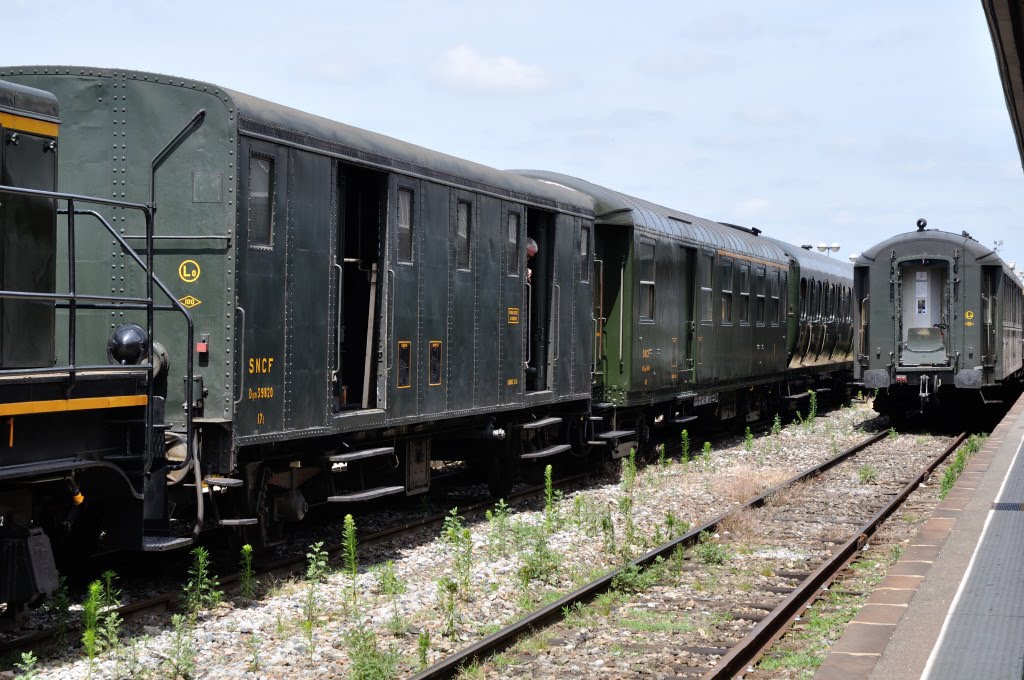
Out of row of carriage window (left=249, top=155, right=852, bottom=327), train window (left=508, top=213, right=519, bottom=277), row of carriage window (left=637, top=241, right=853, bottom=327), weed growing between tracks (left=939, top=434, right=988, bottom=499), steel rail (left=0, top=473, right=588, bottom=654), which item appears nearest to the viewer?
steel rail (left=0, top=473, right=588, bottom=654)

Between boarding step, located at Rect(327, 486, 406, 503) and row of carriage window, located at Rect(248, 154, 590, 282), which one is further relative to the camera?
boarding step, located at Rect(327, 486, 406, 503)

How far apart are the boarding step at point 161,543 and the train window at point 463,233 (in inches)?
189

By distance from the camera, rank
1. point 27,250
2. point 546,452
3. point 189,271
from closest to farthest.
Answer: point 27,250
point 189,271
point 546,452

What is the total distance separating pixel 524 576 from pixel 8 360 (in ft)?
13.9

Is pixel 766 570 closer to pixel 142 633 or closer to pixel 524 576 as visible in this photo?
pixel 524 576

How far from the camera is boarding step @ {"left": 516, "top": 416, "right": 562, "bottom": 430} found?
42.9 feet

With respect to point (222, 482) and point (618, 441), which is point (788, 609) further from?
point (618, 441)

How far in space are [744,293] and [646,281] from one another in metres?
5.74

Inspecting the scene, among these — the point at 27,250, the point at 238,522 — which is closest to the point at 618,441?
the point at 238,522

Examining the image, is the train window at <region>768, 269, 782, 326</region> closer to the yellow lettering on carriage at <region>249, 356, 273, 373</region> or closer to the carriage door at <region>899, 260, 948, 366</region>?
the carriage door at <region>899, 260, 948, 366</region>

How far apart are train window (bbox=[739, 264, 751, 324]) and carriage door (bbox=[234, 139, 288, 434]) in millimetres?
13708

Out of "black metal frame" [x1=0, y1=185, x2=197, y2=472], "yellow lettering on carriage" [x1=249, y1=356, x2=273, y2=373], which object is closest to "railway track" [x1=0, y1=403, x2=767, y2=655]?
"black metal frame" [x1=0, y1=185, x2=197, y2=472]

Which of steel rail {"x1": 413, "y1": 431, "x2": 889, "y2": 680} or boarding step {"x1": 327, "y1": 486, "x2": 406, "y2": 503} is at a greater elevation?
boarding step {"x1": 327, "y1": 486, "x2": 406, "y2": 503}

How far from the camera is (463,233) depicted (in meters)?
11.7
